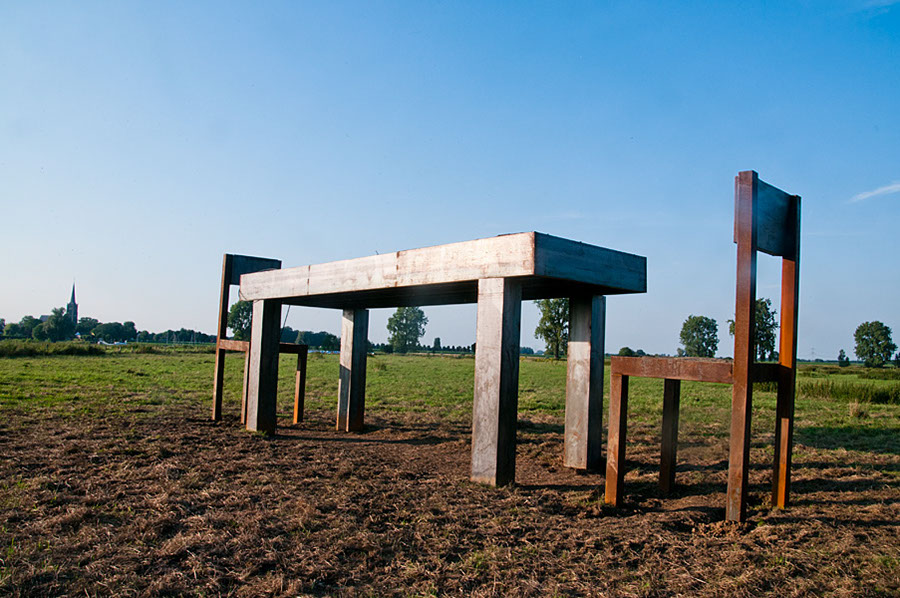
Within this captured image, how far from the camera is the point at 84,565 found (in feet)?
12.8

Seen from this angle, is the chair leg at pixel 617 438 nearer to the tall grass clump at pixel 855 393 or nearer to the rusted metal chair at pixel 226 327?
the rusted metal chair at pixel 226 327

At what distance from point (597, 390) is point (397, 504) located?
3.54m

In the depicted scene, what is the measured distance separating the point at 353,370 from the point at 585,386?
508cm

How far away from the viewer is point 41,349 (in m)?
36.8

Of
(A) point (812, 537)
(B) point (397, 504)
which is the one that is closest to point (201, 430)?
(B) point (397, 504)

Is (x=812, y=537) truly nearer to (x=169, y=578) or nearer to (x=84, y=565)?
(x=169, y=578)

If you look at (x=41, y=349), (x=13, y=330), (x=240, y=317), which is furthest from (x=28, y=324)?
(x=41, y=349)

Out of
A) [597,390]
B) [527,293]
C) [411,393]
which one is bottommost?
[411,393]

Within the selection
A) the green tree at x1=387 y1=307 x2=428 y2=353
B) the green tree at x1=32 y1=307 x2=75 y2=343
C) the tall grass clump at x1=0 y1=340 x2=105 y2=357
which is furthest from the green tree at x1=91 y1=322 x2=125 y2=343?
the tall grass clump at x1=0 y1=340 x2=105 y2=357

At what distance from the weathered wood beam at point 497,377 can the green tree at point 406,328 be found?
11016 cm

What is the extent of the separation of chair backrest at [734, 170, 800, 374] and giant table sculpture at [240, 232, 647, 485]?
1764 mm

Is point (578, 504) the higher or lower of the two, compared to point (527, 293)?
lower

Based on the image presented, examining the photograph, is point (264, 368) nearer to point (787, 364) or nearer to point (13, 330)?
point (787, 364)

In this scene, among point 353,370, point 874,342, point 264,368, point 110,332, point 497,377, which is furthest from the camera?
point 110,332
